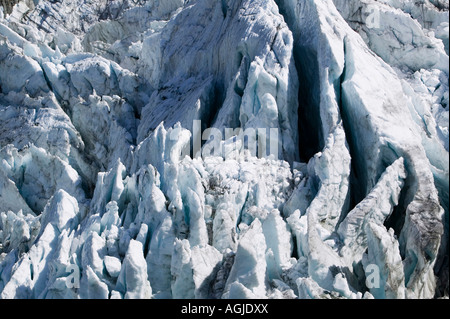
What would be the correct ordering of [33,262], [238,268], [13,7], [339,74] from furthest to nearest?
[13,7]
[339,74]
[33,262]
[238,268]

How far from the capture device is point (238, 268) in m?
14.7

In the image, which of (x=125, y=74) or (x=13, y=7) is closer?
(x=125, y=74)

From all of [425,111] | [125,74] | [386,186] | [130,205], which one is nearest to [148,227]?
[130,205]

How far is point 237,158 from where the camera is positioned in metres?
19.4

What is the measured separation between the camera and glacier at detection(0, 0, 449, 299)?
1531 cm

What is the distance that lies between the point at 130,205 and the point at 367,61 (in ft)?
24.6

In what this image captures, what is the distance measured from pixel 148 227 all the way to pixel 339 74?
6589mm

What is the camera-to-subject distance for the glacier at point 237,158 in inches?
603

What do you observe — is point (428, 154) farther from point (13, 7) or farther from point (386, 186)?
point (13, 7)

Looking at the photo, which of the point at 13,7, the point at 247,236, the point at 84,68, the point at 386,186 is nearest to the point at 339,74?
the point at 386,186

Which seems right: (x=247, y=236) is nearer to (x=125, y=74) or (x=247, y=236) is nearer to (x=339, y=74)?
(x=339, y=74)

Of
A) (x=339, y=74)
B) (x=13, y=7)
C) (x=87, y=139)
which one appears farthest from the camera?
(x=13, y=7)

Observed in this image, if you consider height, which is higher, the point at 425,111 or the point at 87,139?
the point at 425,111

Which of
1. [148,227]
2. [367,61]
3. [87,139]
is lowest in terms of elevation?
[87,139]
